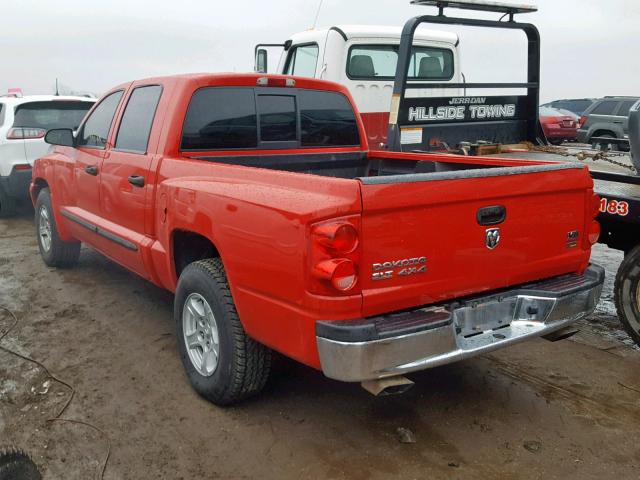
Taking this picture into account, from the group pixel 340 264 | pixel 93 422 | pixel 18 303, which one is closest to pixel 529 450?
pixel 340 264

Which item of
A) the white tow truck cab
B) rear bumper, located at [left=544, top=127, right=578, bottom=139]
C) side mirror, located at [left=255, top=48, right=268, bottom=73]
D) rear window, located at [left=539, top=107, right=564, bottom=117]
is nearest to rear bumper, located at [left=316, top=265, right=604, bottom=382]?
the white tow truck cab

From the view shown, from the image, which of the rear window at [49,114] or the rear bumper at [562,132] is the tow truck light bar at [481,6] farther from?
the rear bumper at [562,132]

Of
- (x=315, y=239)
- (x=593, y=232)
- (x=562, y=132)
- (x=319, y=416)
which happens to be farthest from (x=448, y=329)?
(x=562, y=132)

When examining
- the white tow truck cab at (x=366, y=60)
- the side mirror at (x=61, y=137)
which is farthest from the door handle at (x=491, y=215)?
the white tow truck cab at (x=366, y=60)

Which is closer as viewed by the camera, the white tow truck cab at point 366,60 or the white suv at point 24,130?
the white tow truck cab at point 366,60

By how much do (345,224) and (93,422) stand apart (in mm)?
1833

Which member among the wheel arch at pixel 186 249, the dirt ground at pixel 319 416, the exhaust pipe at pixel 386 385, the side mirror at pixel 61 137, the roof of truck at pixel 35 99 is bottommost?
the dirt ground at pixel 319 416

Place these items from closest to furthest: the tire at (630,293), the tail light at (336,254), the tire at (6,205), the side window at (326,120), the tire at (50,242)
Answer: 1. the tail light at (336,254)
2. the tire at (630,293)
3. the side window at (326,120)
4. the tire at (50,242)
5. the tire at (6,205)

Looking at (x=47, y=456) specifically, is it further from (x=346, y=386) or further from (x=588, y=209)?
(x=588, y=209)

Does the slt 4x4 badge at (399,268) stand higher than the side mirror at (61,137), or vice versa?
the side mirror at (61,137)

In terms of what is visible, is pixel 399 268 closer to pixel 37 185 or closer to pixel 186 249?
pixel 186 249

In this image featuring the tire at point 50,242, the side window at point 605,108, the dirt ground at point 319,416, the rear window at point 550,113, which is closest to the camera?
the dirt ground at point 319,416

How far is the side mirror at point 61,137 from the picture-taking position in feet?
17.5

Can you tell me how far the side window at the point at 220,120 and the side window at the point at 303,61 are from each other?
4.53 m
